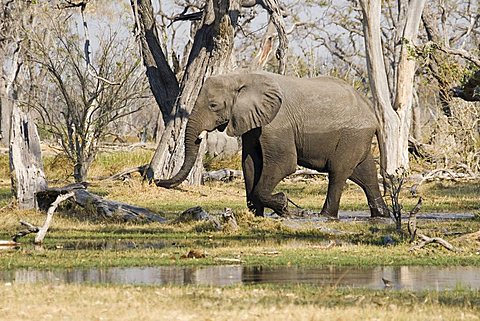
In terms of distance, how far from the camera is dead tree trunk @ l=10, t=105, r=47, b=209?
22.4 m

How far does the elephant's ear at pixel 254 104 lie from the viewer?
21.2 metres

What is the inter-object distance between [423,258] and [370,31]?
53.7ft

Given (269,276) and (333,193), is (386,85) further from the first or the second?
(269,276)

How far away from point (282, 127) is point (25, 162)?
208 inches

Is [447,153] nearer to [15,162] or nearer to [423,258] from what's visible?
[15,162]

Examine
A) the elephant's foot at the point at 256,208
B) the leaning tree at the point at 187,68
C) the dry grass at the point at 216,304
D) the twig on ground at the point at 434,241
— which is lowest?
the dry grass at the point at 216,304

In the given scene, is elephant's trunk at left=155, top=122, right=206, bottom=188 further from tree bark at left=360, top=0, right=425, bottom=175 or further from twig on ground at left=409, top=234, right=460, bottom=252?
tree bark at left=360, top=0, right=425, bottom=175

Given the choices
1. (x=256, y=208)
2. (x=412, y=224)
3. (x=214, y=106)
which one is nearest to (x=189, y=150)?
(x=214, y=106)

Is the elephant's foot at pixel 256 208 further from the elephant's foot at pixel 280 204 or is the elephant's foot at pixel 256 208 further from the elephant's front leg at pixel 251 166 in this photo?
the elephant's foot at pixel 280 204

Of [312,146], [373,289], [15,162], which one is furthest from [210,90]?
[373,289]


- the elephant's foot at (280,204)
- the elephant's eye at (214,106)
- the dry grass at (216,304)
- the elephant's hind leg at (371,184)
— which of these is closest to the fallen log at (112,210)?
the elephant's foot at (280,204)

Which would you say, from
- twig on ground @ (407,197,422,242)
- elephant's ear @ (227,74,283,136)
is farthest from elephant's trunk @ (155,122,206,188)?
twig on ground @ (407,197,422,242)

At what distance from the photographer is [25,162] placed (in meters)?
22.5

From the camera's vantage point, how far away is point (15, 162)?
2255 cm
